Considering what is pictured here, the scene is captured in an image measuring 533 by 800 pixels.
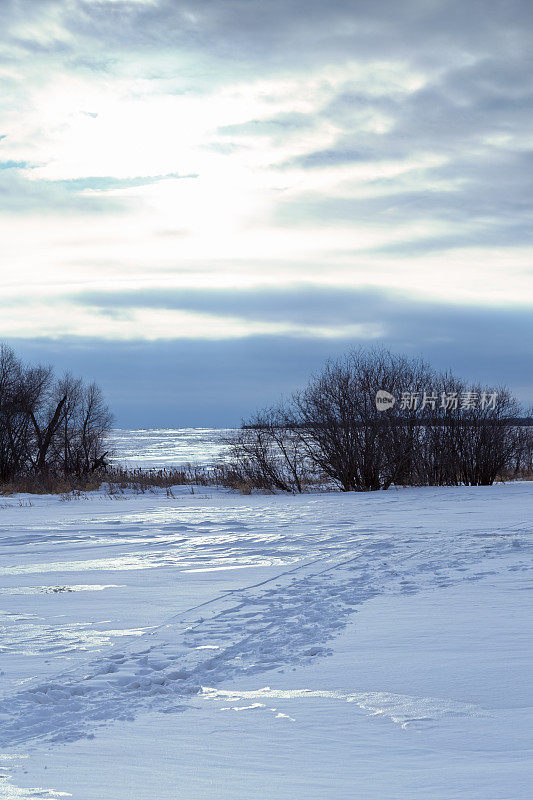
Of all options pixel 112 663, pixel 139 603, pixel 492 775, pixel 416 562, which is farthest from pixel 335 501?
pixel 492 775

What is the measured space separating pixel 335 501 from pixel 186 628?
40.0 ft

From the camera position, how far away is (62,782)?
3.16 m

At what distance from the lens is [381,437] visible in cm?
2138

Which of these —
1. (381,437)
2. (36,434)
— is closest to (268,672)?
(381,437)

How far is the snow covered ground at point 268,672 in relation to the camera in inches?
128

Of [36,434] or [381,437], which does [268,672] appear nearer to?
[381,437]

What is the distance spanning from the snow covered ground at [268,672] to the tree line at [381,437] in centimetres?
1118

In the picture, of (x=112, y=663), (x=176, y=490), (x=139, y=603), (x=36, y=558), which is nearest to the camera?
(x=112, y=663)

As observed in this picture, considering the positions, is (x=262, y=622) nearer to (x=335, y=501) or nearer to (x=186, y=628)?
(x=186, y=628)

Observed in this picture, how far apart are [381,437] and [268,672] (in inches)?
669

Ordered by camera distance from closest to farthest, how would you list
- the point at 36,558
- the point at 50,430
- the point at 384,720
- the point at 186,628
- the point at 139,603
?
the point at 384,720
the point at 186,628
the point at 139,603
the point at 36,558
the point at 50,430

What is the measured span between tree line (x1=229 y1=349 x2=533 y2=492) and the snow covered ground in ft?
36.7

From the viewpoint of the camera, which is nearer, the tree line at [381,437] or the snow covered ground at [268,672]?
the snow covered ground at [268,672]

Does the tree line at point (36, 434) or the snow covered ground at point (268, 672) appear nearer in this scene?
the snow covered ground at point (268, 672)
